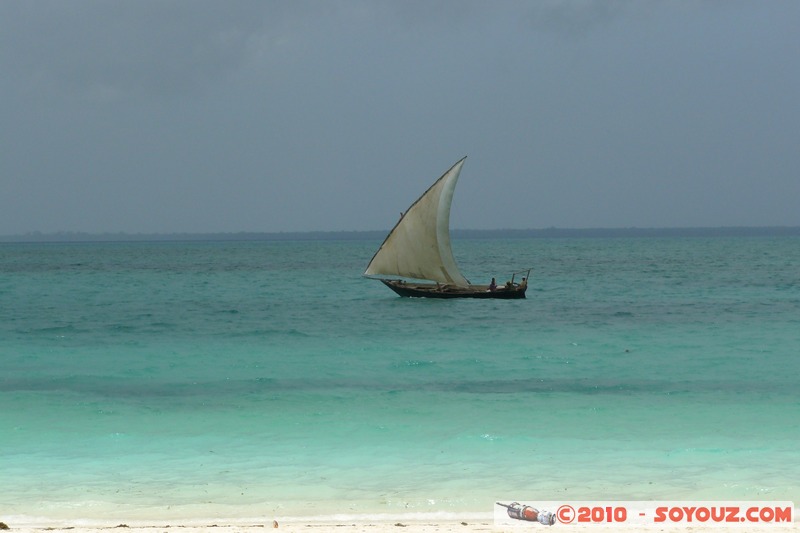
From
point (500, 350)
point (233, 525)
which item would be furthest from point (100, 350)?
point (233, 525)

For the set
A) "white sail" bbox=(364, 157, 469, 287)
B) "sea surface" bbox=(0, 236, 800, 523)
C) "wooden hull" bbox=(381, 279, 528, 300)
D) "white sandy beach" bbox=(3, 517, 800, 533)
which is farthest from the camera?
"wooden hull" bbox=(381, 279, 528, 300)

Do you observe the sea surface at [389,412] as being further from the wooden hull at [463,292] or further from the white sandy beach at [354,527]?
the wooden hull at [463,292]

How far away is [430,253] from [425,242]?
0.72m

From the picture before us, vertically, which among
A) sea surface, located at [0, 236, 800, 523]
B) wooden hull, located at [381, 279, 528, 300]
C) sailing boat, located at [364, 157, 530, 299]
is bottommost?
sea surface, located at [0, 236, 800, 523]

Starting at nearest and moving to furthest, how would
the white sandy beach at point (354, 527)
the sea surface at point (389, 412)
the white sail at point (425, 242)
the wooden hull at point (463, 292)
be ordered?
the white sandy beach at point (354, 527) < the sea surface at point (389, 412) < the white sail at point (425, 242) < the wooden hull at point (463, 292)

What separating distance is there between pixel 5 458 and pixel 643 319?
2750 centimetres

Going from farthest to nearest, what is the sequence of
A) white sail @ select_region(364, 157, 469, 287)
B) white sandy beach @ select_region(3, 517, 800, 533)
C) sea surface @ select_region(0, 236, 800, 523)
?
white sail @ select_region(364, 157, 469, 287)
sea surface @ select_region(0, 236, 800, 523)
white sandy beach @ select_region(3, 517, 800, 533)

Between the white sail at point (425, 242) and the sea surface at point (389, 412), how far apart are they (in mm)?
A: 7451

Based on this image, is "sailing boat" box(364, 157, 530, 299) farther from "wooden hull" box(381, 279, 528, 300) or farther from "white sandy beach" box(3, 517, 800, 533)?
"white sandy beach" box(3, 517, 800, 533)

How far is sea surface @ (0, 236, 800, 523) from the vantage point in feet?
37.6

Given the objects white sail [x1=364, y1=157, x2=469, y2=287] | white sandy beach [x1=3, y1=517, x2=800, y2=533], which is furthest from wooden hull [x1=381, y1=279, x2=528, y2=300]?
white sandy beach [x1=3, y1=517, x2=800, y2=533]

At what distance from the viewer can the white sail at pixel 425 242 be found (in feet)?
147

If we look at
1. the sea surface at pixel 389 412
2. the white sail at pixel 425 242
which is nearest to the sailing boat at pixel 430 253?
the white sail at pixel 425 242

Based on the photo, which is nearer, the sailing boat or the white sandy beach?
the white sandy beach
